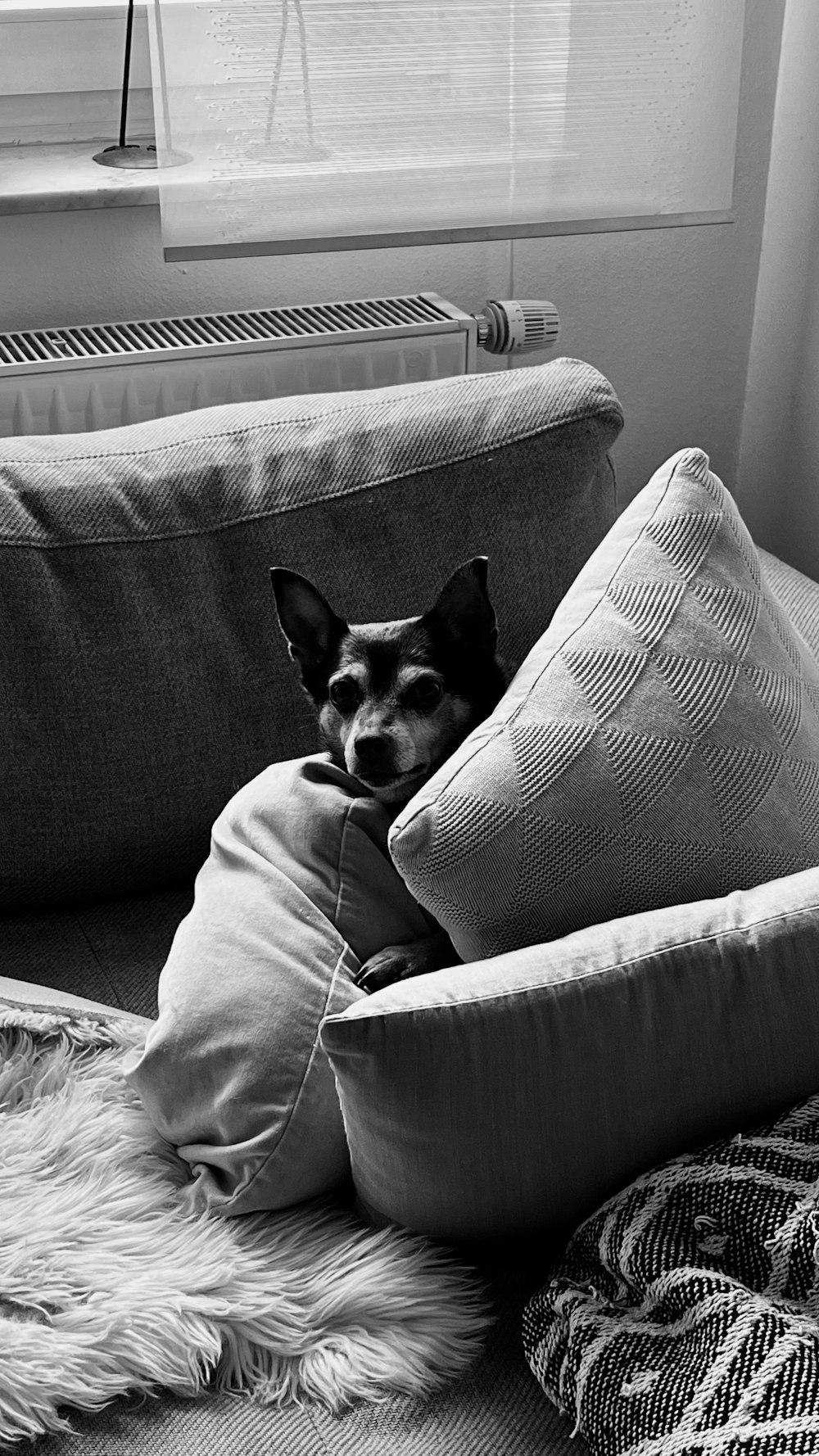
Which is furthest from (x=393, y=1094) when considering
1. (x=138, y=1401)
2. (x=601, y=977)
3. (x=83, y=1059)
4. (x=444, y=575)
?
(x=444, y=575)

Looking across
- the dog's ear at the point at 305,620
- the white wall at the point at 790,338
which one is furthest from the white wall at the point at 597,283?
the dog's ear at the point at 305,620

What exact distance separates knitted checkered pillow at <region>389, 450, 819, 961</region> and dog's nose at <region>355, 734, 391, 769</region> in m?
0.13

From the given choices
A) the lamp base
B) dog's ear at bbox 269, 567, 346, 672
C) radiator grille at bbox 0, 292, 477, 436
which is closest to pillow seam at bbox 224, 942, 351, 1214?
dog's ear at bbox 269, 567, 346, 672

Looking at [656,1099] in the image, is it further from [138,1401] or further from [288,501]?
[288,501]

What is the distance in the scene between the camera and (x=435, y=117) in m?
1.77

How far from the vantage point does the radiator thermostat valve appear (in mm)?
1902

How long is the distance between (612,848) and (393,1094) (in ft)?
0.76

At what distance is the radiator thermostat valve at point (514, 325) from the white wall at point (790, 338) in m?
0.41

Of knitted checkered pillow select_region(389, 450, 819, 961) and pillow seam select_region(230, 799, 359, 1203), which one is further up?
knitted checkered pillow select_region(389, 450, 819, 961)

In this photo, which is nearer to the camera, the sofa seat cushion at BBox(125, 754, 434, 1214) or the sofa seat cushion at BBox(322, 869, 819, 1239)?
the sofa seat cushion at BBox(322, 869, 819, 1239)

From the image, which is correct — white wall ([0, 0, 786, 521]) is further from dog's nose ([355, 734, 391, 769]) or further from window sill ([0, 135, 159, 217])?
dog's nose ([355, 734, 391, 769])

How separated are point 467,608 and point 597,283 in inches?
40.8

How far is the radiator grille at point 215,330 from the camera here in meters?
1.71

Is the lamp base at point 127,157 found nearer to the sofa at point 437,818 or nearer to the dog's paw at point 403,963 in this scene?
the sofa at point 437,818
